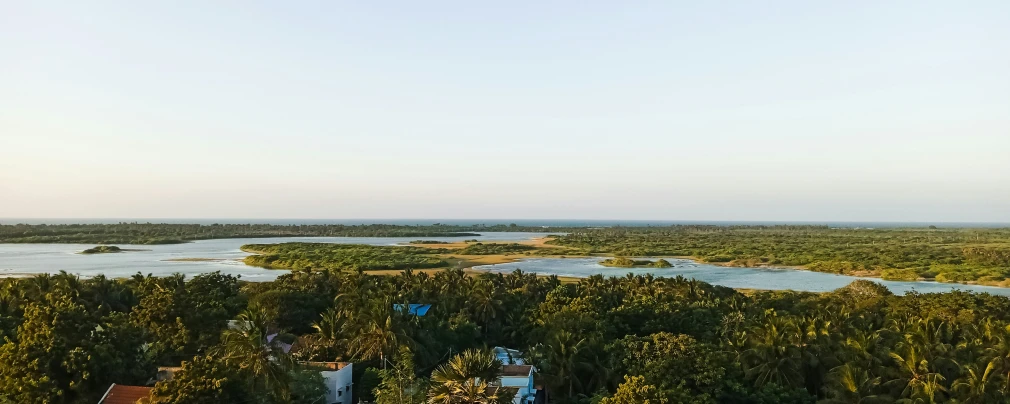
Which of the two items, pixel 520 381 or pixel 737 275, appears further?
pixel 737 275

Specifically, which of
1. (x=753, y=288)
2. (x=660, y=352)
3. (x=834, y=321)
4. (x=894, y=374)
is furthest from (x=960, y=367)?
(x=753, y=288)

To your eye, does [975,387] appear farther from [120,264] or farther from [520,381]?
[120,264]

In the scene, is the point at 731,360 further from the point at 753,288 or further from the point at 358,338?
the point at 753,288

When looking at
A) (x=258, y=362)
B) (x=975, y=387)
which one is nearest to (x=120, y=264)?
(x=258, y=362)

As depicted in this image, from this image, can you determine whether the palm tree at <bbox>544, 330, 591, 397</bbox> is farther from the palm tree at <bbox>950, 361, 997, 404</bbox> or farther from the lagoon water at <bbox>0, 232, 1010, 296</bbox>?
the lagoon water at <bbox>0, 232, 1010, 296</bbox>

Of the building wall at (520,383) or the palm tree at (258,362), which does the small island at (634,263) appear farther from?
the palm tree at (258,362)

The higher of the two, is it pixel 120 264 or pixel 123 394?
pixel 123 394
